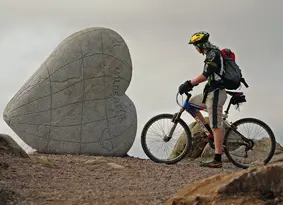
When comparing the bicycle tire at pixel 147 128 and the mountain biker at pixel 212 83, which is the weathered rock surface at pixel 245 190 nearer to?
the mountain biker at pixel 212 83

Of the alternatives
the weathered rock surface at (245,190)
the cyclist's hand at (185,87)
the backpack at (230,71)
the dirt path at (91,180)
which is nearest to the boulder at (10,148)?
the dirt path at (91,180)

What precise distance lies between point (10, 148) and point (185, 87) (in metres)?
3.17

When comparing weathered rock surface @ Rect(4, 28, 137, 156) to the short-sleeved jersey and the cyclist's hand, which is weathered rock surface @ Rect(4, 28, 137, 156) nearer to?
the cyclist's hand

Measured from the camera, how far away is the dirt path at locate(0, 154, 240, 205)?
20.6 ft

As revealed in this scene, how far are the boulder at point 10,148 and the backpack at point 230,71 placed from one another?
3.61m

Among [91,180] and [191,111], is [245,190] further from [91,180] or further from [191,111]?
[191,111]

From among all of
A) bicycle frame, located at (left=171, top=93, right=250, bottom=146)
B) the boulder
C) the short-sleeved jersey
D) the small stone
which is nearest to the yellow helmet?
the short-sleeved jersey

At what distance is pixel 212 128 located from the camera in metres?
9.38

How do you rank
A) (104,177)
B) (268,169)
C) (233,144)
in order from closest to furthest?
(268,169)
(104,177)
(233,144)

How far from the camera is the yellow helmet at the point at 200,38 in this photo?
9.38 m

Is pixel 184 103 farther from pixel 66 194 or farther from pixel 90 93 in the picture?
pixel 66 194

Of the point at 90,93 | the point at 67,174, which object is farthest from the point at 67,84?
the point at 67,174

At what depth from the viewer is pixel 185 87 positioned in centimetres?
957

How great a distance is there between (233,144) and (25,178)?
4179 mm
